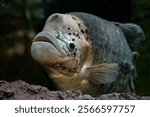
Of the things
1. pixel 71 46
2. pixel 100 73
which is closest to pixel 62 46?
pixel 71 46

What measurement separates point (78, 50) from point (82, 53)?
0.04m

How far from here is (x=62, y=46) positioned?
265 cm

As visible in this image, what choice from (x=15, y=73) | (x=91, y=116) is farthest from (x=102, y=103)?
(x=15, y=73)

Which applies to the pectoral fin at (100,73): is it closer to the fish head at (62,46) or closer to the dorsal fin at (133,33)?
the fish head at (62,46)

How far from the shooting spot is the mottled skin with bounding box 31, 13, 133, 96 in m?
2.59

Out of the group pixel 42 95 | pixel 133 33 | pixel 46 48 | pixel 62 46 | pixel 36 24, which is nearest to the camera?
pixel 42 95

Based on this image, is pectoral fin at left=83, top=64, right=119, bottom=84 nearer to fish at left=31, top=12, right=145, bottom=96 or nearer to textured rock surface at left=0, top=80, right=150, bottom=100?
fish at left=31, top=12, right=145, bottom=96

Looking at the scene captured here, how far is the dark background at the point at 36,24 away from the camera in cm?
393

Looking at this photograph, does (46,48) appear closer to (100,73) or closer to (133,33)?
(100,73)

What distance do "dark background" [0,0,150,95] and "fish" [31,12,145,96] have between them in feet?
2.70

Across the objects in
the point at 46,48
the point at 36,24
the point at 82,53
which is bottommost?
the point at 36,24

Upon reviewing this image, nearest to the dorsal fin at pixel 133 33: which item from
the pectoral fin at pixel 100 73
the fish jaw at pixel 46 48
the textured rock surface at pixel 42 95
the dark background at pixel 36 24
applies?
the dark background at pixel 36 24

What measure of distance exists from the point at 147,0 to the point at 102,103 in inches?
105

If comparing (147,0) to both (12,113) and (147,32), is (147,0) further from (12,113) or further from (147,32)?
(12,113)
